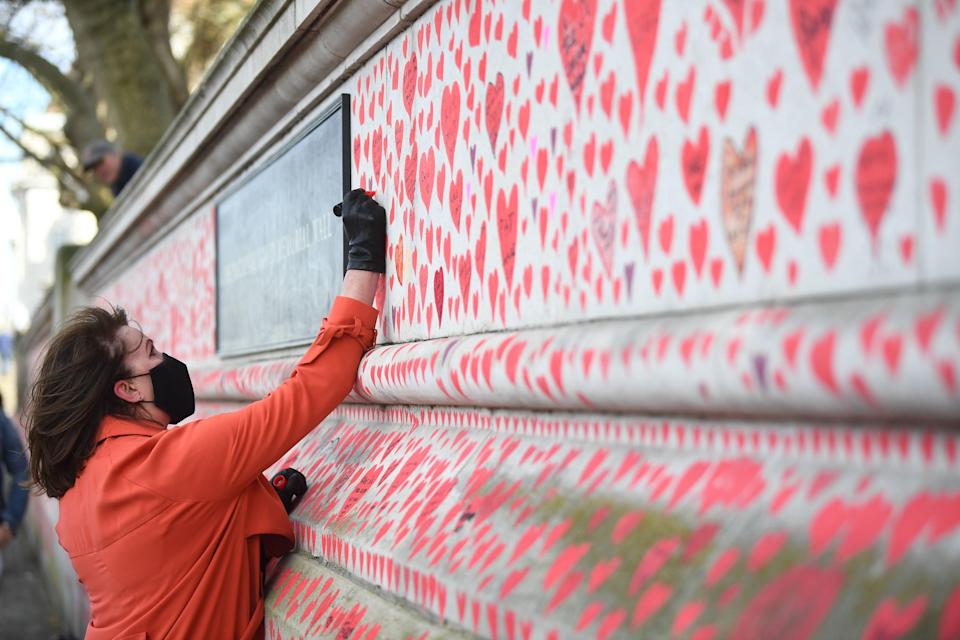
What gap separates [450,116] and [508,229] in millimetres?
399

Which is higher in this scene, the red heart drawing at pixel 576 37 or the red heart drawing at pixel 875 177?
the red heart drawing at pixel 576 37

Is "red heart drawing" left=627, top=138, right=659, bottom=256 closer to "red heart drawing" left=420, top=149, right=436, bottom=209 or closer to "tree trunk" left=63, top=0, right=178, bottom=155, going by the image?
"red heart drawing" left=420, top=149, right=436, bottom=209

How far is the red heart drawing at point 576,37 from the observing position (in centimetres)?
179

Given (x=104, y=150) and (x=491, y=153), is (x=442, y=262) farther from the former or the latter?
(x=104, y=150)

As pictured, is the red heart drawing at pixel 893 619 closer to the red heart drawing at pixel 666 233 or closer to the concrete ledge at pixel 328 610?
the red heart drawing at pixel 666 233

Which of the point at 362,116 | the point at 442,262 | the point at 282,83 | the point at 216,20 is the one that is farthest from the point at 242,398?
the point at 216,20

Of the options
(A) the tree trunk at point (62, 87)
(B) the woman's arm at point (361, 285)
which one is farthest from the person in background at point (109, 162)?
(B) the woman's arm at point (361, 285)

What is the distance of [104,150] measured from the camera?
341 inches

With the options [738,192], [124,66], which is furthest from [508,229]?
[124,66]

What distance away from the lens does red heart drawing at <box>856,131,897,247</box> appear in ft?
3.88

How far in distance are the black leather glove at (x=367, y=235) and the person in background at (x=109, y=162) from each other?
6450 millimetres

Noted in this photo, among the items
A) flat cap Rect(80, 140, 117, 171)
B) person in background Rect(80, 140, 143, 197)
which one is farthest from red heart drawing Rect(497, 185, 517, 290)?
flat cap Rect(80, 140, 117, 171)

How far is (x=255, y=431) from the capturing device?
255 cm

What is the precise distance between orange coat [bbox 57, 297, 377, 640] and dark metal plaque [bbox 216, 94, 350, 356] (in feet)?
1.53
